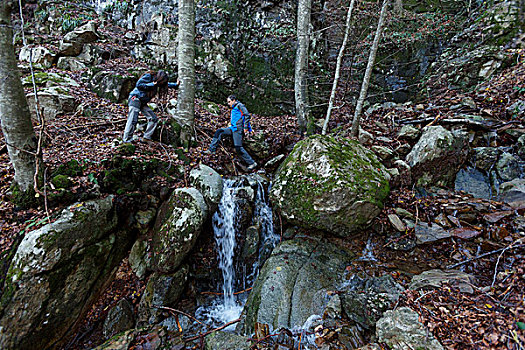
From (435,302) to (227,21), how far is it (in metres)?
11.6

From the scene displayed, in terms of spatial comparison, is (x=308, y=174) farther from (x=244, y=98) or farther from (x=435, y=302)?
(x=244, y=98)

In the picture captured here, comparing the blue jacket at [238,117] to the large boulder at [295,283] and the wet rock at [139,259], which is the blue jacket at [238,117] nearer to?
the large boulder at [295,283]

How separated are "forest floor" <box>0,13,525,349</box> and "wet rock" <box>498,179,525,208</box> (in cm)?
16

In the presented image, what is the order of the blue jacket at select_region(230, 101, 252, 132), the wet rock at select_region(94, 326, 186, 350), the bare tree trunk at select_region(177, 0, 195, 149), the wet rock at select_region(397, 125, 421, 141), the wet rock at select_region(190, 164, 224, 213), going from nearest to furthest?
the wet rock at select_region(94, 326, 186, 350) → the wet rock at select_region(190, 164, 224, 213) → the wet rock at select_region(397, 125, 421, 141) → the bare tree trunk at select_region(177, 0, 195, 149) → the blue jacket at select_region(230, 101, 252, 132)

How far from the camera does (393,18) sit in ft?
32.9

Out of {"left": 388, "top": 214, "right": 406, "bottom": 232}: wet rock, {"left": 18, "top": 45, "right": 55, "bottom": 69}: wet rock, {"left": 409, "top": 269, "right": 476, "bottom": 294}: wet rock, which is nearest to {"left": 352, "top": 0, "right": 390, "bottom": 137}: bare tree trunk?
{"left": 388, "top": 214, "right": 406, "bottom": 232}: wet rock

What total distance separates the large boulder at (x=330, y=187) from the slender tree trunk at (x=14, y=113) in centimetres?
449

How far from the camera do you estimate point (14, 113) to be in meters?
3.44

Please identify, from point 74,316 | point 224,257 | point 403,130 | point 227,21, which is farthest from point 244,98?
point 74,316

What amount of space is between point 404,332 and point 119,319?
14.8ft

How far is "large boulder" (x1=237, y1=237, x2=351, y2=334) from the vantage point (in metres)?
3.58

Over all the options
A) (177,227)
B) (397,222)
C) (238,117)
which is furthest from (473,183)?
(177,227)

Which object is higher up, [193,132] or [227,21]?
[227,21]

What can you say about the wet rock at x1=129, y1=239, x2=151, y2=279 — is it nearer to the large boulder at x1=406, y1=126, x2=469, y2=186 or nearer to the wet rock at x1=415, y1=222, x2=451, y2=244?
the wet rock at x1=415, y1=222, x2=451, y2=244
